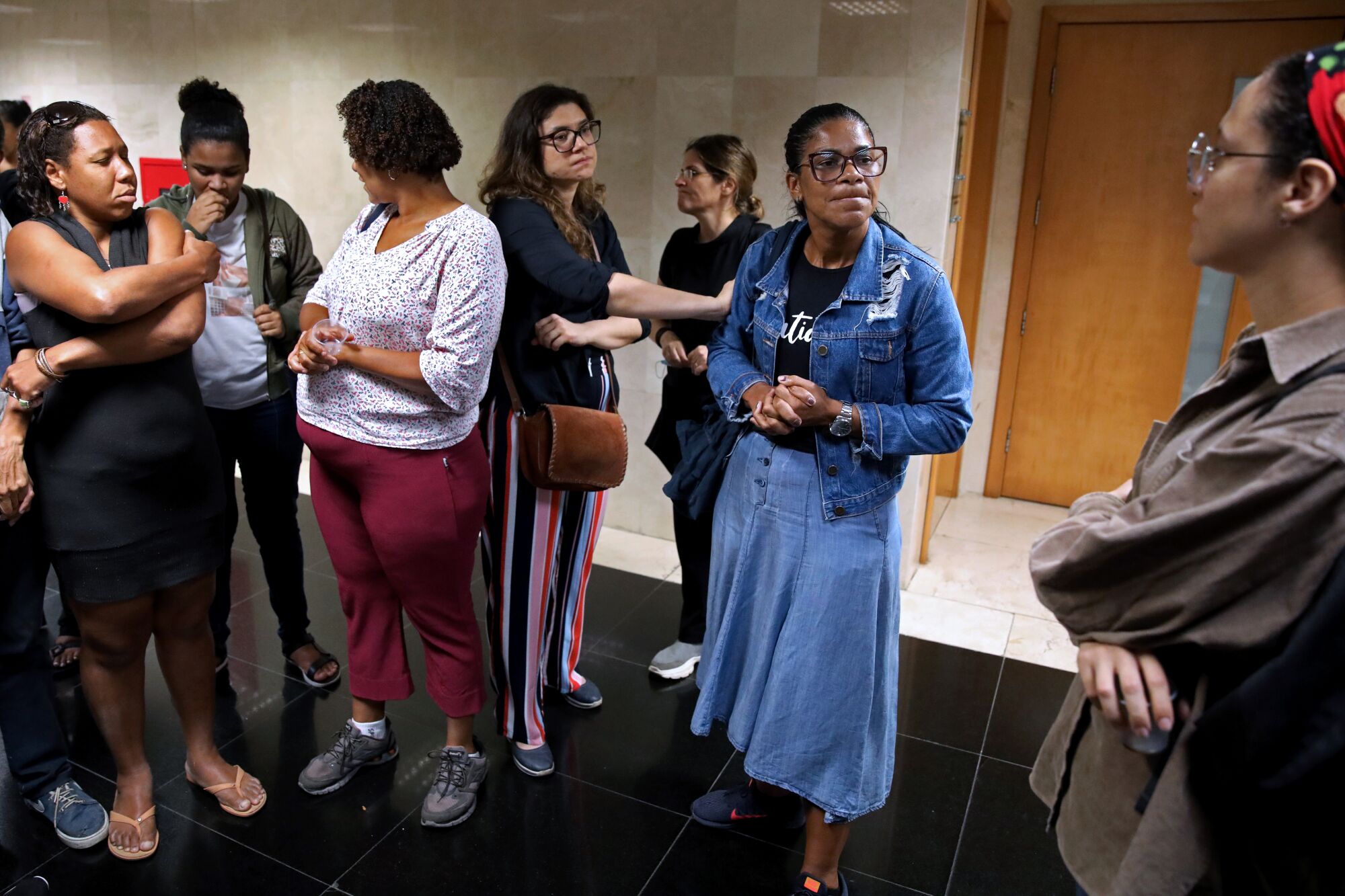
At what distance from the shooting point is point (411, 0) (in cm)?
416

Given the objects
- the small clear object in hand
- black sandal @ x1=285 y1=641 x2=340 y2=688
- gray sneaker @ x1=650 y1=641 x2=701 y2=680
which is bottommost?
black sandal @ x1=285 y1=641 x2=340 y2=688

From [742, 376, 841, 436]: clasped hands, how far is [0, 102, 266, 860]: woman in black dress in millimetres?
1247

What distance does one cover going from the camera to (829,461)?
180cm

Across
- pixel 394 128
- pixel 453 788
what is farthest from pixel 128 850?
pixel 394 128

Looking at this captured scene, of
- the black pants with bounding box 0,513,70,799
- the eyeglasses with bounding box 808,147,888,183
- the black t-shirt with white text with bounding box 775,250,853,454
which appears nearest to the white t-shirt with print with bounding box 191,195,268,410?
the black pants with bounding box 0,513,70,799

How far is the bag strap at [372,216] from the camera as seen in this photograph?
2137mm

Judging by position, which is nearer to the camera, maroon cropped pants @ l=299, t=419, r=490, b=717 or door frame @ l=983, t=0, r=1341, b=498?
maroon cropped pants @ l=299, t=419, r=490, b=717

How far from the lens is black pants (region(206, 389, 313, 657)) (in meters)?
2.71

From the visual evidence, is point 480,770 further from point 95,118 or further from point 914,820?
point 95,118

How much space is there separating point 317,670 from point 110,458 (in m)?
1.14

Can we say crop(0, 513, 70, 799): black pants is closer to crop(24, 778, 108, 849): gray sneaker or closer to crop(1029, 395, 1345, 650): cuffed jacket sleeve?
crop(24, 778, 108, 849): gray sneaker

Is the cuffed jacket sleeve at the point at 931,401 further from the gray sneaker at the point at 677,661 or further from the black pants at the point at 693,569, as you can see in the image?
the gray sneaker at the point at 677,661

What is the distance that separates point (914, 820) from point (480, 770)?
1109mm

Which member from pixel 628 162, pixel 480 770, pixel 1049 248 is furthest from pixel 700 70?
pixel 480 770
